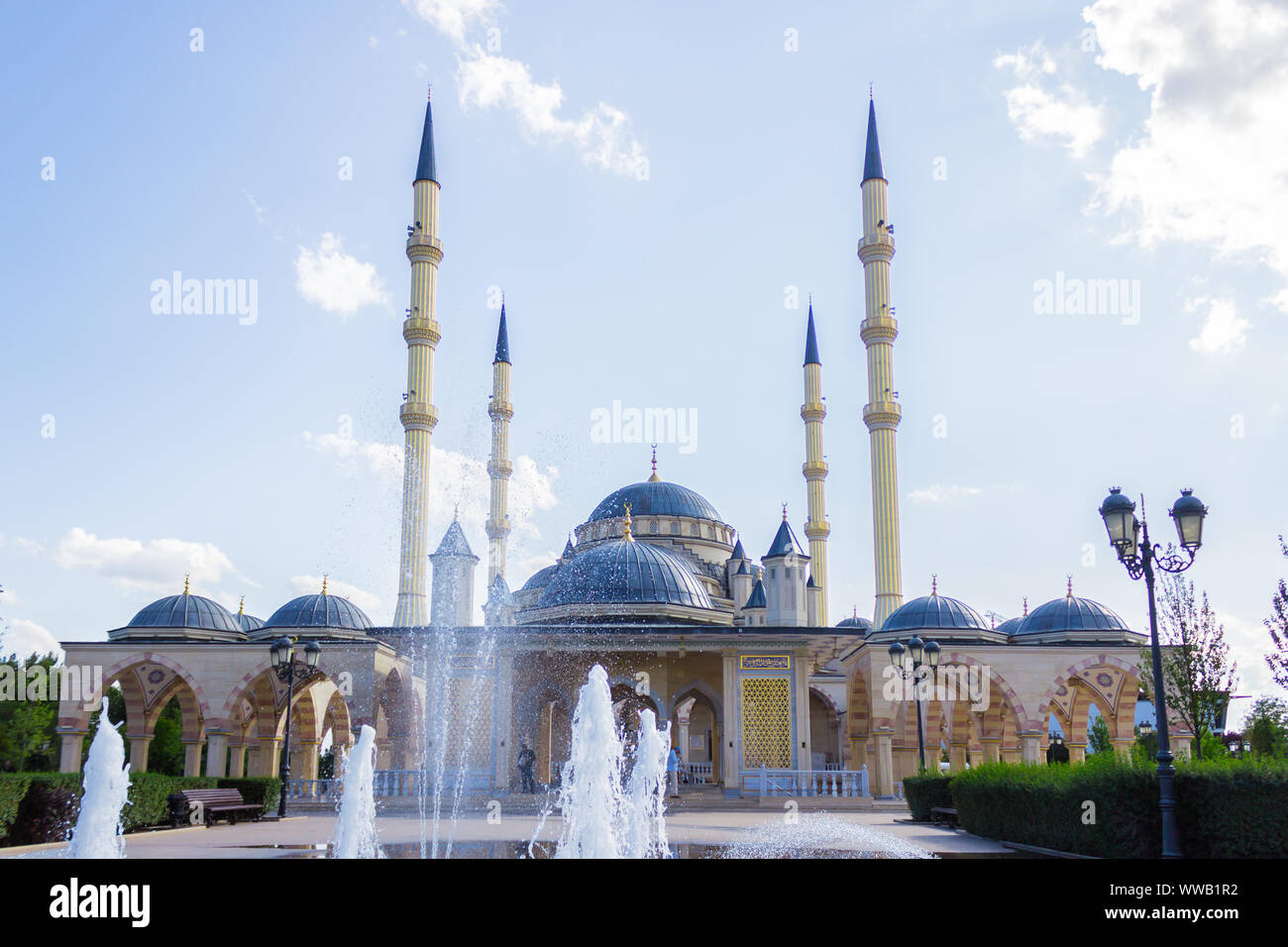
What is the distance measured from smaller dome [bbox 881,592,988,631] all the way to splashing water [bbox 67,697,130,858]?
59.7ft

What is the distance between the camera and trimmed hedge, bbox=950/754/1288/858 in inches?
294

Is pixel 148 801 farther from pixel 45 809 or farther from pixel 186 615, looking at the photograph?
pixel 186 615

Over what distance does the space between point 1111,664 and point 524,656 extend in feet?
40.7

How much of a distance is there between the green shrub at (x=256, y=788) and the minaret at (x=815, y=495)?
20.3 metres

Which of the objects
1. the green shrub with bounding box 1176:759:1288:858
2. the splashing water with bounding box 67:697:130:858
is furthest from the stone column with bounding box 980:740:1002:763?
the splashing water with bounding box 67:697:130:858

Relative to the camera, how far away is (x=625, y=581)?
2464cm

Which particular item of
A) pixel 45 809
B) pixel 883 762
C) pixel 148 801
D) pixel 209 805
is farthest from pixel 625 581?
pixel 45 809
